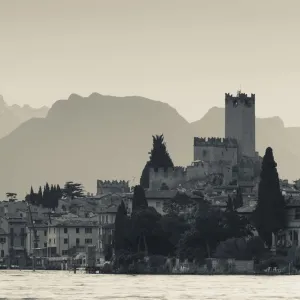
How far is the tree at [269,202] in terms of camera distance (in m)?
134

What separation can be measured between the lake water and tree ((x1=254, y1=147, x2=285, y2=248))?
8.22 metres

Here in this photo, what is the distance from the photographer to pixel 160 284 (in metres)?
113

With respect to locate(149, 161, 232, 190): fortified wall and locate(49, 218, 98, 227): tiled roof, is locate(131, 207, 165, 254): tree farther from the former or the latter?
locate(149, 161, 232, 190): fortified wall

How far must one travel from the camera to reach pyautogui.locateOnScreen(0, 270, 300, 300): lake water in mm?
96500

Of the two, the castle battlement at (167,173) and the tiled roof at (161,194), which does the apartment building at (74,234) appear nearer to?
the castle battlement at (167,173)

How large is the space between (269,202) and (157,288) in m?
29.3

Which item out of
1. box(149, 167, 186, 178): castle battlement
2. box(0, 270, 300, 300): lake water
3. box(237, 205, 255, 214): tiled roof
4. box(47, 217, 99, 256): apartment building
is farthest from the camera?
box(149, 167, 186, 178): castle battlement

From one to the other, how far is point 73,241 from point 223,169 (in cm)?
2084

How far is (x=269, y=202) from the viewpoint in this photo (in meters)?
134

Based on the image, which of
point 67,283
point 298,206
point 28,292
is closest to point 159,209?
point 298,206

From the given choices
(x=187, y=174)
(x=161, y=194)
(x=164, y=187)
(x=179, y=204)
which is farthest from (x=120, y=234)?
(x=187, y=174)

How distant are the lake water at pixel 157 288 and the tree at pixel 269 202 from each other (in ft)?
27.0

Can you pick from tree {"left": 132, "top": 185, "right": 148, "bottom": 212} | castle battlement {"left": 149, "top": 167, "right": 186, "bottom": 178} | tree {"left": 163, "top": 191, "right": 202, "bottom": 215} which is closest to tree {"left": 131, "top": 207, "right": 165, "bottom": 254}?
tree {"left": 132, "top": 185, "right": 148, "bottom": 212}

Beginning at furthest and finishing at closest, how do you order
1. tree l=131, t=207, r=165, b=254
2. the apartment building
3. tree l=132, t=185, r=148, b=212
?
1. the apartment building
2. tree l=132, t=185, r=148, b=212
3. tree l=131, t=207, r=165, b=254
